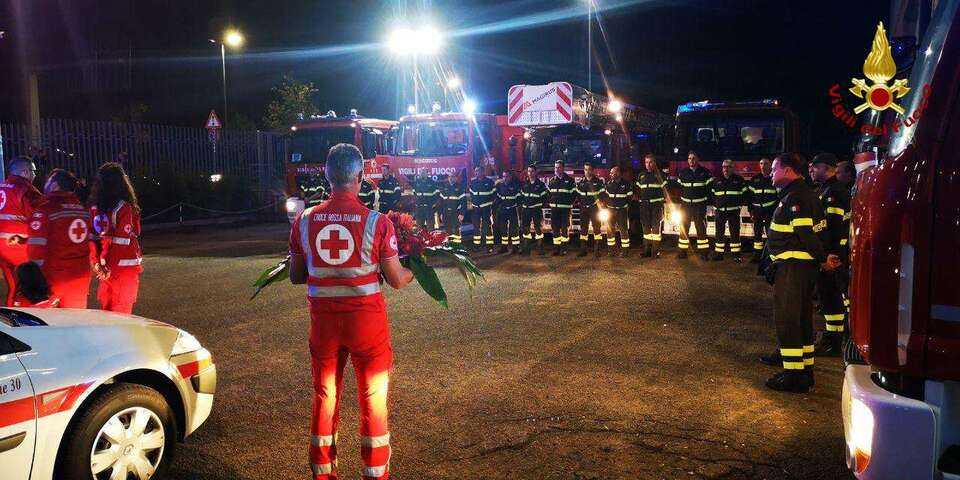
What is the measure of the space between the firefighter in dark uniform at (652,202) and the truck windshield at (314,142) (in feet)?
34.7

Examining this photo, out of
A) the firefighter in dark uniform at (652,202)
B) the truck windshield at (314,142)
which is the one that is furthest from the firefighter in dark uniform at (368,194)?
the firefighter in dark uniform at (652,202)

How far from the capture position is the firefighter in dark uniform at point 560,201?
47.4 ft

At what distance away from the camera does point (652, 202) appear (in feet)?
44.4

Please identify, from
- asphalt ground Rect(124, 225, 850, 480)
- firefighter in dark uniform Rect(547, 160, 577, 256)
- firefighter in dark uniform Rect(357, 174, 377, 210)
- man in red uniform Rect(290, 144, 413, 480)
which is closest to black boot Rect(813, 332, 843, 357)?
asphalt ground Rect(124, 225, 850, 480)

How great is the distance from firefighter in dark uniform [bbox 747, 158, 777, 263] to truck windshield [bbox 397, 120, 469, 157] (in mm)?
Answer: 7514

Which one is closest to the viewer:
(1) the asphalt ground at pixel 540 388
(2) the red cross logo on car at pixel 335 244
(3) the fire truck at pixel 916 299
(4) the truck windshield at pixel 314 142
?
(3) the fire truck at pixel 916 299

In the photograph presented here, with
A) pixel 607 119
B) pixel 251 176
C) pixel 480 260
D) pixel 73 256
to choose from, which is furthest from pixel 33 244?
pixel 251 176

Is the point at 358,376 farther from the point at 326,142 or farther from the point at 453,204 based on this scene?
the point at 326,142

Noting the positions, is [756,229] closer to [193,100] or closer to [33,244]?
[33,244]

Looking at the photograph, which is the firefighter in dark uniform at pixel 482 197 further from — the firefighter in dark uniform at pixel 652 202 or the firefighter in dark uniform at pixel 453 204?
the firefighter in dark uniform at pixel 652 202

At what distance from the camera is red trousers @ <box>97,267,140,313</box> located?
19.6 ft

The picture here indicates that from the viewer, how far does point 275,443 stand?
4836 mm

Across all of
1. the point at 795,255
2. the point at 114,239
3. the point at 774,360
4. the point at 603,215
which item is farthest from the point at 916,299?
the point at 603,215

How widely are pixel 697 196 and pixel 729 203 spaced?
1.94 feet
